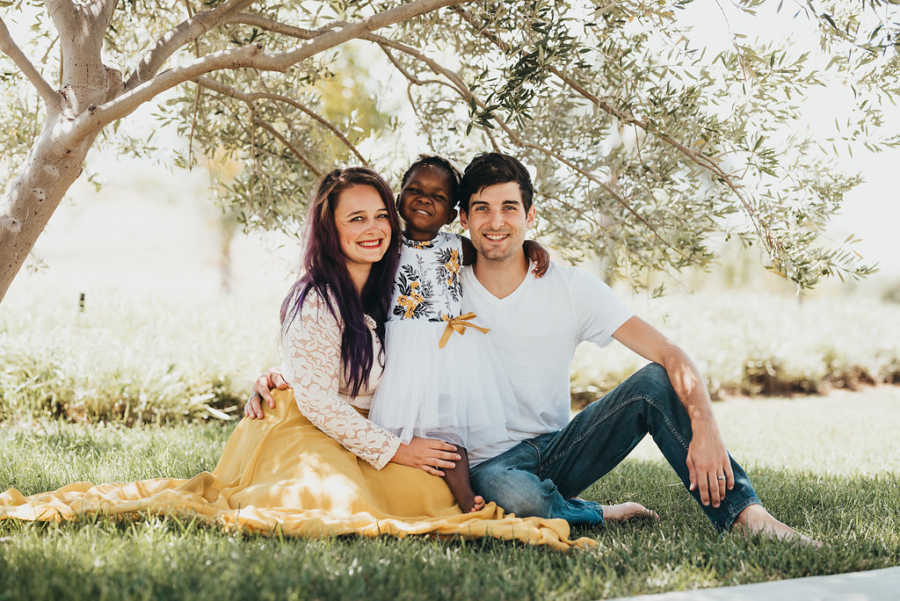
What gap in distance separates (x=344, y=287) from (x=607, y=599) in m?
1.76

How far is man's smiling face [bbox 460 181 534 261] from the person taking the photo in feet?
12.5

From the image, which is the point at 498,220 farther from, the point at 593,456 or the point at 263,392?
the point at 263,392

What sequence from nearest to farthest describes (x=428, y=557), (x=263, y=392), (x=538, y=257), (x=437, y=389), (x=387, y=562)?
(x=387, y=562) → (x=428, y=557) → (x=437, y=389) → (x=263, y=392) → (x=538, y=257)

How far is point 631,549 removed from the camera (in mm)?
3066

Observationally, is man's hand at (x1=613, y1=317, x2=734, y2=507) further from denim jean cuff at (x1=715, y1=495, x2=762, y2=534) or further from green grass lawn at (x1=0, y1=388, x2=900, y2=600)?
green grass lawn at (x1=0, y1=388, x2=900, y2=600)

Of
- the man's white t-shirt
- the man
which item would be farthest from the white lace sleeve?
the man's white t-shirt

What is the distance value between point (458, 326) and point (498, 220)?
540mm

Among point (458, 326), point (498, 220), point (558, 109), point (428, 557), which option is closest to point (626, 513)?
point (458, 326)

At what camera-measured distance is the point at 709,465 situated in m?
3.25

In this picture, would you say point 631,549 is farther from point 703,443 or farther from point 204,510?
point 204,510

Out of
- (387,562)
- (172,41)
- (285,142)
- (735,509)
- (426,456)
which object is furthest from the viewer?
(285,142)

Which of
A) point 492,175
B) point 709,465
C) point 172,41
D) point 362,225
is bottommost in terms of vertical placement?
point 709,465

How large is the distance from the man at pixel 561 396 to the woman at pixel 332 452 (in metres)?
0.27

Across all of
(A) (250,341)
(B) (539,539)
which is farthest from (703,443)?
(A) (250,341)
